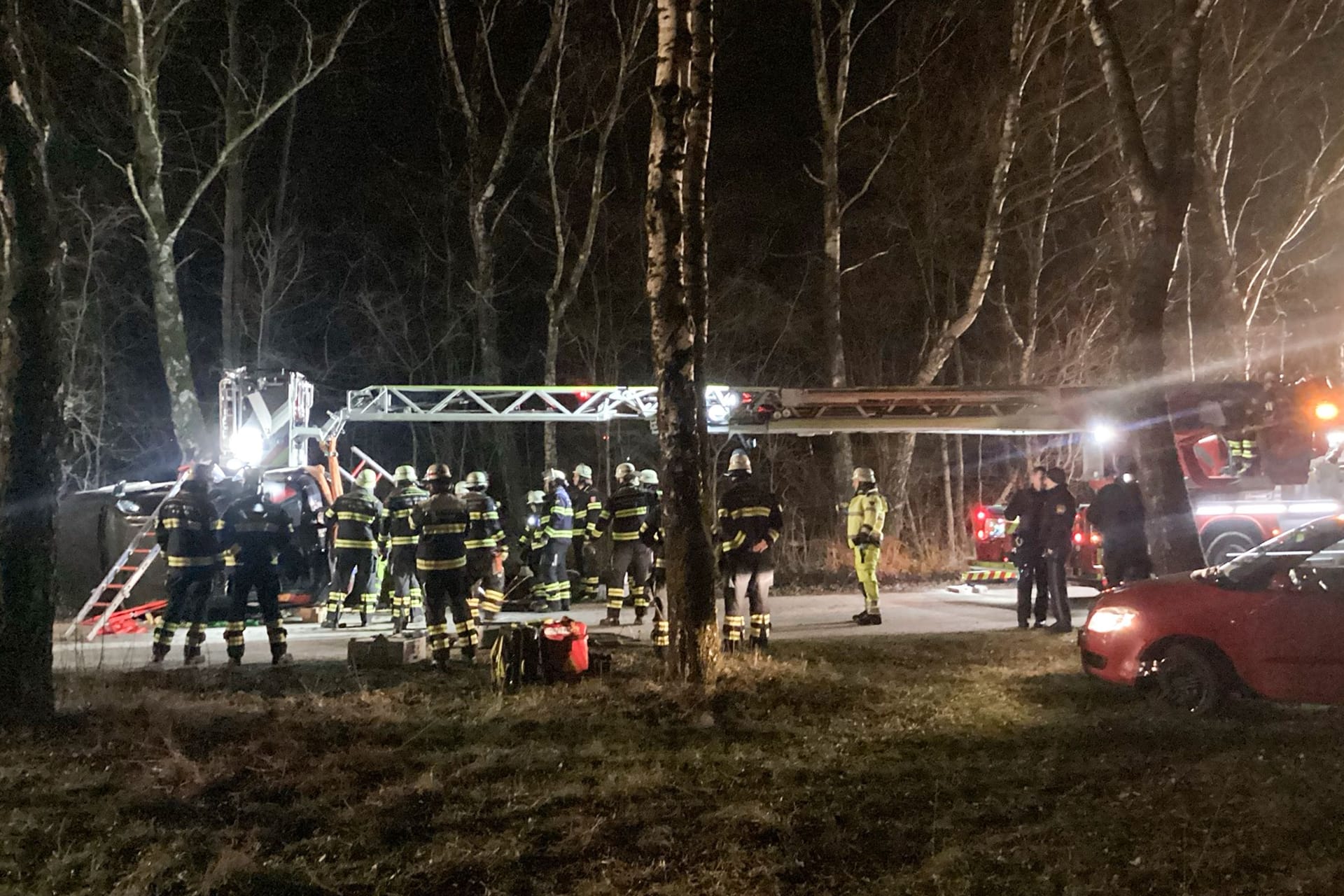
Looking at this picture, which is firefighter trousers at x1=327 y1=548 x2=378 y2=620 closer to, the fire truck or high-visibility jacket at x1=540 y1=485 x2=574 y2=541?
high-visibility jacket at x1=540 y1=485 x2=574 y2=541

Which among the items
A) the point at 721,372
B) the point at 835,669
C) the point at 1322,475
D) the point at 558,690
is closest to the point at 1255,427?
the point at 1322,475

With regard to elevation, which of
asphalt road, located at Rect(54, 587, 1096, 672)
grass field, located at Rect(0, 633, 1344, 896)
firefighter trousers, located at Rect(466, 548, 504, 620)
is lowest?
grass field, located at Rect(0, 633, 1344, 896)

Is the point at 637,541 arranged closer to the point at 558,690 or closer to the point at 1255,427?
the point at 558,690

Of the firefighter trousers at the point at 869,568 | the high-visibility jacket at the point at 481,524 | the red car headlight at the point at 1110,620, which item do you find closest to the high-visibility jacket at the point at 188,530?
the high-visibility jacket at the point at 481,524

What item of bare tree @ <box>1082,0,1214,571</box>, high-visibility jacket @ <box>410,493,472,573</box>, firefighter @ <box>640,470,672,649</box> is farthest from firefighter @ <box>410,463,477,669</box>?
bare tree @ <box>1082,0,1214,571</box>

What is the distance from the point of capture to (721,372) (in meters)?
26.5

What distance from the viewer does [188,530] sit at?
8.55 m

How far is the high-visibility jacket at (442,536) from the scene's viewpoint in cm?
830

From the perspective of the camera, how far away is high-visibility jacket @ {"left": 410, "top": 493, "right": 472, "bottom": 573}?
27.2 ft

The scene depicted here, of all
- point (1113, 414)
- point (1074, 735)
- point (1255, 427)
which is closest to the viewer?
point (1074, 735)

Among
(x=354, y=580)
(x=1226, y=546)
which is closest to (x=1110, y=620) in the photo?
(x=1226, y=546)

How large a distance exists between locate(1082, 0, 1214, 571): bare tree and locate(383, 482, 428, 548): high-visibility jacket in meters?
7.34

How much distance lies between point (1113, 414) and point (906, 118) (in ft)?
38.0

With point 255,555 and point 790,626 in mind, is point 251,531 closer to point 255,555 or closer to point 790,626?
point 255,555
